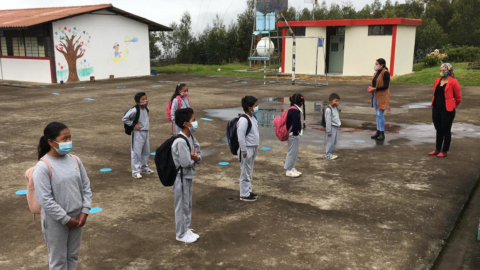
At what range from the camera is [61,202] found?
3.53m

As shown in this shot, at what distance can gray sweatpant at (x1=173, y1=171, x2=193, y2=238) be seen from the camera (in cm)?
489

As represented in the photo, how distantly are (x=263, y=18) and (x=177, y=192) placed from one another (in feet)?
86.6

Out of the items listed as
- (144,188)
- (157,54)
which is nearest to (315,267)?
(144,188)

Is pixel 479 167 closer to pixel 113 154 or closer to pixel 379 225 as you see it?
pixel 379 225

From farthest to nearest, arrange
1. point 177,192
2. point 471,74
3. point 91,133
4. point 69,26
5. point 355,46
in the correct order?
point 355,46
point 69,26
point 471,74
point 91,133
point 177,192

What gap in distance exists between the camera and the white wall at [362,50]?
27.4 metres

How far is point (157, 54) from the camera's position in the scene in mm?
42062

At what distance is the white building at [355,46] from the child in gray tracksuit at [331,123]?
67.3 ft

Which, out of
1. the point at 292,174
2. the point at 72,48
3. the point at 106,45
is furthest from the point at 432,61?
the point at 292,174

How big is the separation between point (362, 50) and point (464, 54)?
30.5ft

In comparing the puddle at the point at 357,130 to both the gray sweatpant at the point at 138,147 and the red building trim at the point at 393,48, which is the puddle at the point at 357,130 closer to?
the gray sweatpant at the point at 138,147

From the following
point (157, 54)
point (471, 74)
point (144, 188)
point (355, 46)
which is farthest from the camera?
point (157, 54)

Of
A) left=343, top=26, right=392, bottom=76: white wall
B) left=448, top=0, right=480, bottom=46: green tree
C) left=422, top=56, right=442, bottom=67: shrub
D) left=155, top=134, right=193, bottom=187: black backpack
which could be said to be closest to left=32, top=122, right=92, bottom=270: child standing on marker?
left=155, top=134, right=193, bottom=187: black backpack

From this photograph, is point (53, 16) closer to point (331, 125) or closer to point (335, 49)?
point (335, 49)
